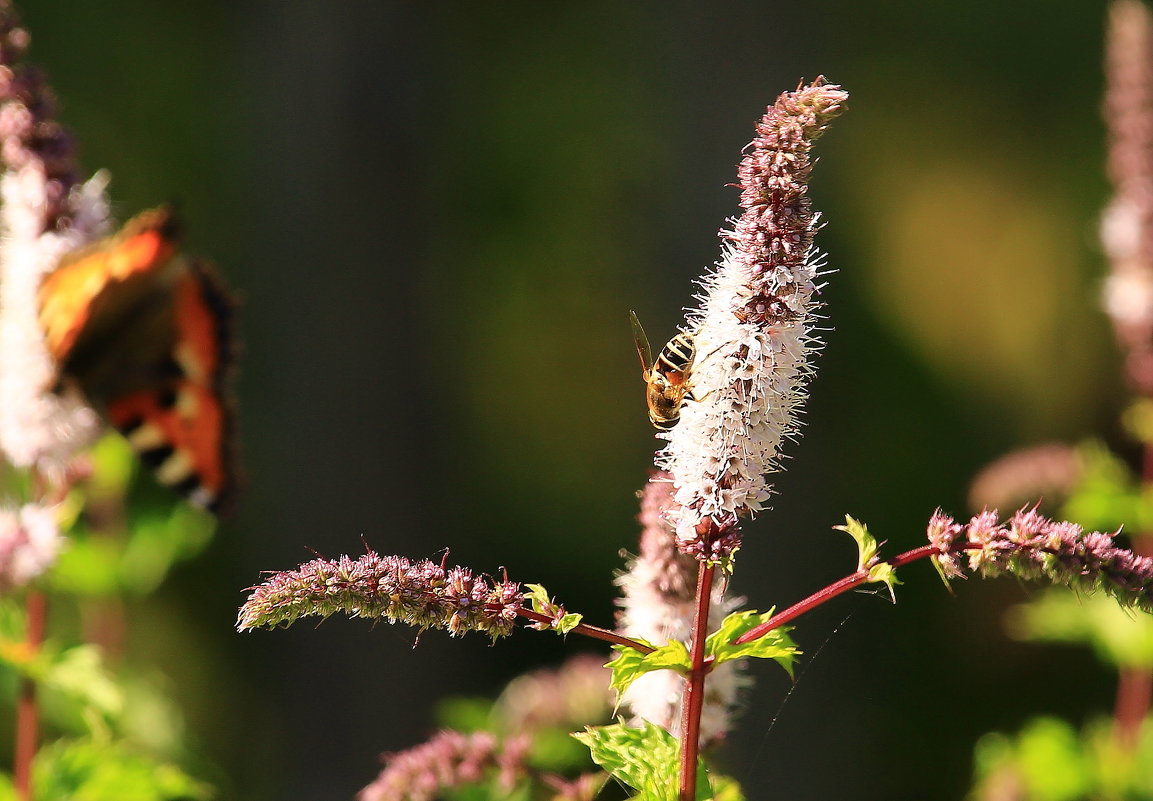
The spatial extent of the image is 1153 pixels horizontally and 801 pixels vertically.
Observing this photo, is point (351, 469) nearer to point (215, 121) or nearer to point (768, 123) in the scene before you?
point (215, 121)

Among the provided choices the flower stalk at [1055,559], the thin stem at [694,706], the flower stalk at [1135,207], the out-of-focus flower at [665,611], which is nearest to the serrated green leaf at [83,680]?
the out-of-focus flower at [665,611]

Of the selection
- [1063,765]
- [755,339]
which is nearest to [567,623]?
[755,339]

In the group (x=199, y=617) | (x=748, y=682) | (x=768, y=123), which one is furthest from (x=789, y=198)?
(x=199, y=617)

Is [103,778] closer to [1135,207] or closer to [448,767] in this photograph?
[448,767]

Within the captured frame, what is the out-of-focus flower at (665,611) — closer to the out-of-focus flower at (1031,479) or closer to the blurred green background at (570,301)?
the out-of-focus flower at (1031,479)

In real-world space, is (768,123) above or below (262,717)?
below

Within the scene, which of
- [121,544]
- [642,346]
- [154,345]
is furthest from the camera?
[121,544]
